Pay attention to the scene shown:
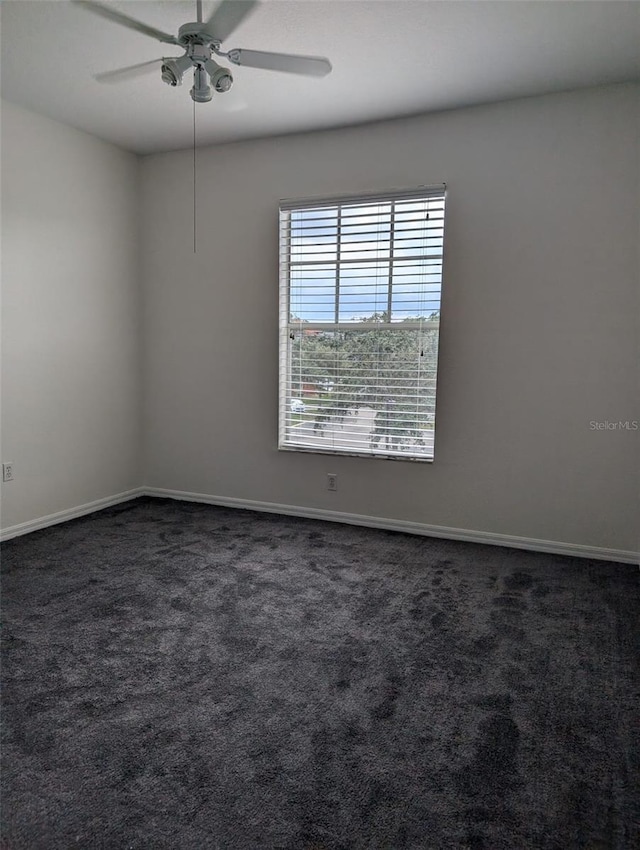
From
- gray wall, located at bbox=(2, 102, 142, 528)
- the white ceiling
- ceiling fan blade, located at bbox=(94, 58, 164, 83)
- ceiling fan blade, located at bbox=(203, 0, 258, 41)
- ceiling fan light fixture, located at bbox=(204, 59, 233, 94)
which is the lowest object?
gray wall, located at bbox=(2, 102, 142, 528)

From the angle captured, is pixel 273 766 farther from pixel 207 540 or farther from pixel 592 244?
pixel 592 244

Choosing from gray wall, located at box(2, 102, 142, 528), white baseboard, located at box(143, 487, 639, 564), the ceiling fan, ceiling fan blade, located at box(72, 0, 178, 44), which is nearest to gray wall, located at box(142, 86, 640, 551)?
white baseboard, located at box(143, 487, 639, 564)

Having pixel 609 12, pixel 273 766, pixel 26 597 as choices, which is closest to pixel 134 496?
pixel 26 597

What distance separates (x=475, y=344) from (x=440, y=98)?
1495 mm

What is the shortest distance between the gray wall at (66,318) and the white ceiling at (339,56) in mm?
384

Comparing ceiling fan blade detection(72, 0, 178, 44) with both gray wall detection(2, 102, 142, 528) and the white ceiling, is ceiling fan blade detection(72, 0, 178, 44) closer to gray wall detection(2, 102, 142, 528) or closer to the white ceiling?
the white ceiling

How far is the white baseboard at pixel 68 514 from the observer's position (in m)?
3.76

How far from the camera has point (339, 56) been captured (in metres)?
2.88

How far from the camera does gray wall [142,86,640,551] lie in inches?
131

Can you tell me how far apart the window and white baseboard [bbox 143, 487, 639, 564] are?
479 mm

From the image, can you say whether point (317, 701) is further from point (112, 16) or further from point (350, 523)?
point (112, 16)

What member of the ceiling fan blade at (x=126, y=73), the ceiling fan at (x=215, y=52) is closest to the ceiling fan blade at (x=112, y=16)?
the ceiling fan at (x=215, y=52)

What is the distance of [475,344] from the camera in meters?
3.68

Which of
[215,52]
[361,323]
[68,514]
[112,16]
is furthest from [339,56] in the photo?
[68,514]
